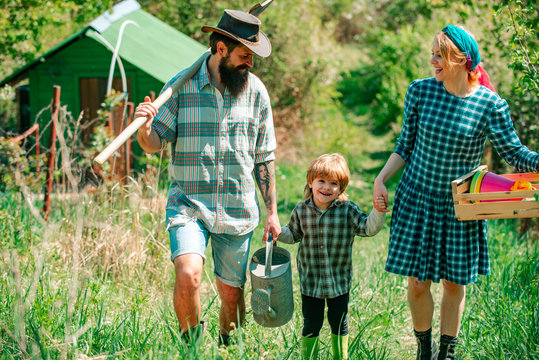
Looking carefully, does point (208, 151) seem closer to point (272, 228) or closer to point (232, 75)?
point (232, 75)

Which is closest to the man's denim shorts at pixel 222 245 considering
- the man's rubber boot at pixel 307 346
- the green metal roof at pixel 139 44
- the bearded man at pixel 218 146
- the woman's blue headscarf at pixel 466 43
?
the bearded man at pixel 218 146

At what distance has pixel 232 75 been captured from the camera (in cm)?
326

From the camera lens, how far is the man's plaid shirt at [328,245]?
10.7 ft

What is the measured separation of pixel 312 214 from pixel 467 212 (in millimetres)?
855

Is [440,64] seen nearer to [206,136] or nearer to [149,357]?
[206,136]

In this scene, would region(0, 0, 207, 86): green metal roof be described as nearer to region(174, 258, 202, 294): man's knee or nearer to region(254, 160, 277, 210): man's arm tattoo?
region(254, 160, 277, 210): man's arm tattoo

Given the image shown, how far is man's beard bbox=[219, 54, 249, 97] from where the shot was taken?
128 inches

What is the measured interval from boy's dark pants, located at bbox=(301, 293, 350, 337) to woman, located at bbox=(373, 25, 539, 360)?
352 mm

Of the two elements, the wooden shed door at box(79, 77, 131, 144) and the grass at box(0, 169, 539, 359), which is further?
the wooden shed door at box(79, 77, 131, 144)

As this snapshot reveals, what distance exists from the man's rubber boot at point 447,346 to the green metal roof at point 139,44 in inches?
319

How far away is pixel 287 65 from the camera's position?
15.3m

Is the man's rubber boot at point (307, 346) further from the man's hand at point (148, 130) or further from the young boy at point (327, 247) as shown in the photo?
the man's hand at point (148, 130)

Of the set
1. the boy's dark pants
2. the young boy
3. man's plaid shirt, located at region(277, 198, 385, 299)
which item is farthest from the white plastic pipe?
the boy's dark pants

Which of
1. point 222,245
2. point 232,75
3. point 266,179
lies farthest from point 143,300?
point 232,75
